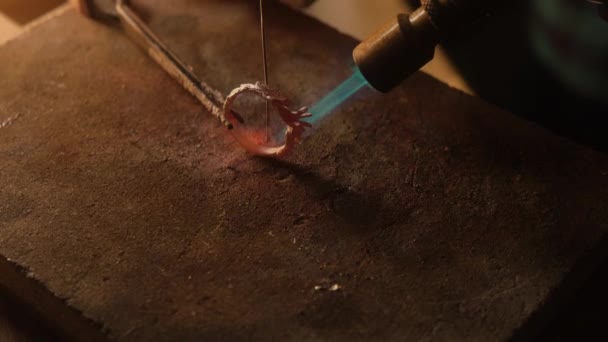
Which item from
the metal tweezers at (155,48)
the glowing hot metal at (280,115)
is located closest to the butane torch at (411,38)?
the glowing hot metal at (280,115)

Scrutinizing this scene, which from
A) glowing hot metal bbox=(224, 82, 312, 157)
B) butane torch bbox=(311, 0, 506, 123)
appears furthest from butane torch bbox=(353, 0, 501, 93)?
glowing hot metal bbox=(224, 82, 312, 157)

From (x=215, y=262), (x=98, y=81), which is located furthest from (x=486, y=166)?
(x=98, y=81)

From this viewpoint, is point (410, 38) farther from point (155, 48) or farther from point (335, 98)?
point (155, 48)

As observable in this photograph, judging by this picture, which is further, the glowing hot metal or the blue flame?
the blue flame

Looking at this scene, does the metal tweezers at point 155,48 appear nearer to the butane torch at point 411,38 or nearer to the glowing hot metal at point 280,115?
the glowing hot metal at point 280,115

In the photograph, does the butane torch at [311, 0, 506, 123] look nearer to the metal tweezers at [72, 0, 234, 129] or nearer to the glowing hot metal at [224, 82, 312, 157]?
the glowing hot metal at [224, 82, 312, 157]

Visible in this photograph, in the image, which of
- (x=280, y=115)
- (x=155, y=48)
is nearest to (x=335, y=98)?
(x=280, y=115)
